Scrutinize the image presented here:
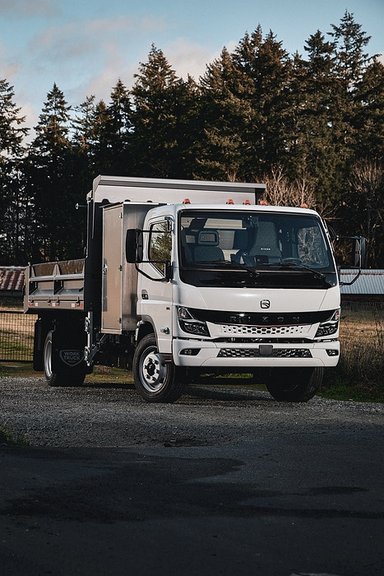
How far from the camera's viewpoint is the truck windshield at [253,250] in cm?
1597

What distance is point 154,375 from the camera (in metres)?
16.9

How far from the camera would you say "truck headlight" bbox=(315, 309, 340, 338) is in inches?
645

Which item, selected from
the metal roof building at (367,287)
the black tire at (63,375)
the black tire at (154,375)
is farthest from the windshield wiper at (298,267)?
the metal roof building at (367,287)

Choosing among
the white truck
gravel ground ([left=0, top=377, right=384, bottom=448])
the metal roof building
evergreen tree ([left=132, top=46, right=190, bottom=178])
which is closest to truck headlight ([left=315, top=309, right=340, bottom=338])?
the white truck

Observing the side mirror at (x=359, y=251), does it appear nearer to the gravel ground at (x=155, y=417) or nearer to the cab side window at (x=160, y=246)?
the gravel ground at (x=155, y=417)

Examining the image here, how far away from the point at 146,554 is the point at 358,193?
275 feet

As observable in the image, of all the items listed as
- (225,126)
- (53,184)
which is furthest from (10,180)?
(225,126)

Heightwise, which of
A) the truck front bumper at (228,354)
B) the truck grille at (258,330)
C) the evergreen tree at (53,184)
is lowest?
the truck front bumper at (228,354)

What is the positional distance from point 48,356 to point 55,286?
54.6 inches

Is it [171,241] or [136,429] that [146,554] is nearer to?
[136,429]

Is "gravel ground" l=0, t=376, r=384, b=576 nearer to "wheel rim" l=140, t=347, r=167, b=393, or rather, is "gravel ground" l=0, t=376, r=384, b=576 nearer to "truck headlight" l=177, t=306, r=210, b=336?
"truck headlight" l=177, t=306, r=210, b=336

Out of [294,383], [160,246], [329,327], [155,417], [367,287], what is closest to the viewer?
[155,417]

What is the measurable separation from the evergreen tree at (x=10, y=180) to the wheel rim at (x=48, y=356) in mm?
89283

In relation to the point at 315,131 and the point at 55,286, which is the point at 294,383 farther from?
the point at 315,131
